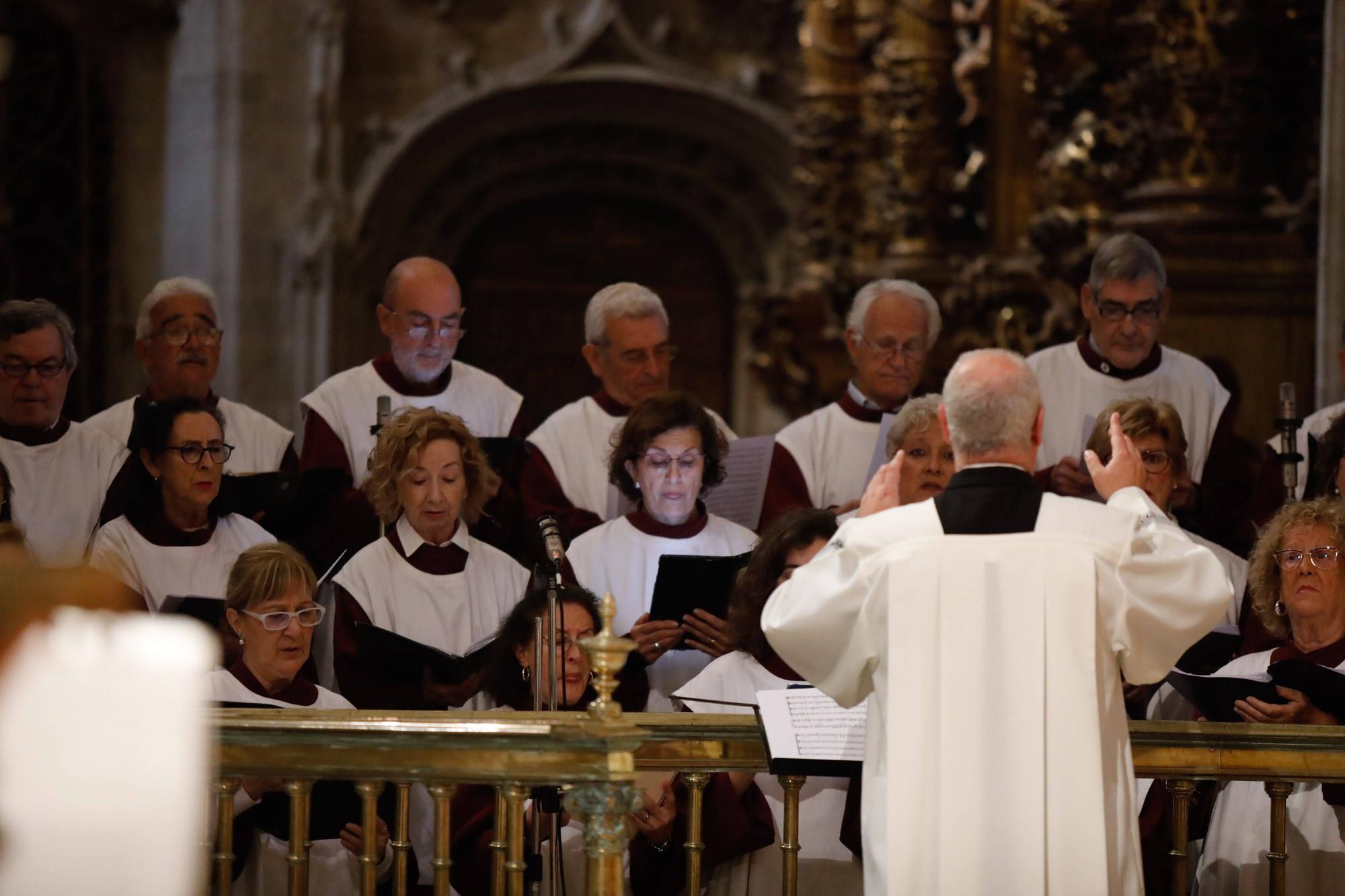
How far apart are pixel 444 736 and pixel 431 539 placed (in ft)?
5.73

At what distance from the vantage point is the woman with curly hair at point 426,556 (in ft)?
19.9

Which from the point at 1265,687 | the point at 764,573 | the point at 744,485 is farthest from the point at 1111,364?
the point at 1265,687

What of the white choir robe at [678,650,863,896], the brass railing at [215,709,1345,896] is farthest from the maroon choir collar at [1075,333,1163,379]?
the brass railing at [215,709,1345,896]

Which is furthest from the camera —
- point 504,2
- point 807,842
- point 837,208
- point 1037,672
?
point 504,2

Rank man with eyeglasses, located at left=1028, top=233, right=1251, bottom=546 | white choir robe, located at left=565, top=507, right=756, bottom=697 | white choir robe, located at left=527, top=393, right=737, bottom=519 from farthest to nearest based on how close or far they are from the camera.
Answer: white choir robe, located at left=527, top=393, right=737, bottom=519, man with eyeglasses, located at left=1028, top=233, right=1251, bottom=546, white choir robe, located at left=565, top=507, right=756, bottom=697

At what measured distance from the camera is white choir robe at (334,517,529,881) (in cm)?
605

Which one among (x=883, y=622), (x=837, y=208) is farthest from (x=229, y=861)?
(x=837, y=208)

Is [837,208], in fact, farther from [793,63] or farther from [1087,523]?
[1087,523]

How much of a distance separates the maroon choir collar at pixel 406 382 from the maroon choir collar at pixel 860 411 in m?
1.36

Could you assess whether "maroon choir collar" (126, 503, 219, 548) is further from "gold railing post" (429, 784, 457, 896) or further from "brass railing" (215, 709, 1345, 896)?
"gold railing post" (429, 784, 457, 896)

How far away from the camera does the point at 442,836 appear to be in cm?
455

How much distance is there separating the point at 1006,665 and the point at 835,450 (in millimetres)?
2906

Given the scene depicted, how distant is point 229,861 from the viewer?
4.56 m

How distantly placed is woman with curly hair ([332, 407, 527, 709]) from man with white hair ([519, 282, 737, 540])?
957 mm
